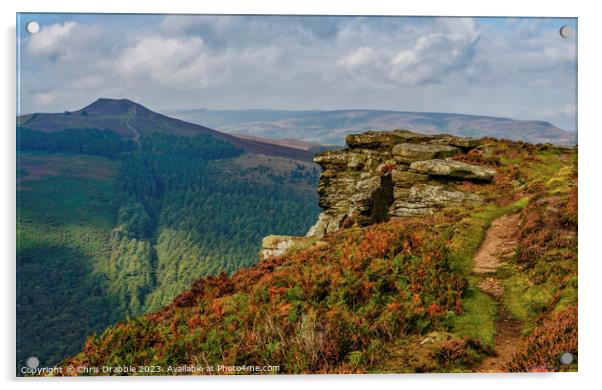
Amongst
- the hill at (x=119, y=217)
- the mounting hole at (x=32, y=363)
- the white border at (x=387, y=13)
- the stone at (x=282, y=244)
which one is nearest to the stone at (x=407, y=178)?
the stone at (x=282, y=244)

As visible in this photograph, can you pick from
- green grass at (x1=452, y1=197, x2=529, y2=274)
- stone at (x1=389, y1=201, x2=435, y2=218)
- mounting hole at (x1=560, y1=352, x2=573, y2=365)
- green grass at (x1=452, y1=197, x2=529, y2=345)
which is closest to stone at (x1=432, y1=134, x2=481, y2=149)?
stone at (x1=389, y1=201, x2=435, y2=218)

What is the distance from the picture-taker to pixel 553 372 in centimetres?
1151

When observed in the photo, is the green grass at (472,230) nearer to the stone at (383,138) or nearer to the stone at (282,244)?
the stone at (282,244)

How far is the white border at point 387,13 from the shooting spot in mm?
12023

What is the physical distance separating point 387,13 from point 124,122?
63.0 ft

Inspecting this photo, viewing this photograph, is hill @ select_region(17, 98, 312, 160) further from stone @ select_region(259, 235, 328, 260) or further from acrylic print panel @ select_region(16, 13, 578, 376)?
stone @ select_region(259, 235, 328, 260)

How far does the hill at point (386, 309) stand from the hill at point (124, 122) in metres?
7.20

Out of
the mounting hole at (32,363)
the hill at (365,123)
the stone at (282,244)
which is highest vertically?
the hill at (365,123)

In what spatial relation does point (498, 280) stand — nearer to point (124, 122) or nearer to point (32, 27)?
point (32, 27)

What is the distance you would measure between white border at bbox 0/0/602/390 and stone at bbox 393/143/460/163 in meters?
7.68

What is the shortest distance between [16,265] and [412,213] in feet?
39.4

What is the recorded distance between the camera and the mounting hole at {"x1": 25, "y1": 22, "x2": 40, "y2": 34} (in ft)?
42.4

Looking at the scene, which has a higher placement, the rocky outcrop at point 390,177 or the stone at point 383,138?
the stone at point 383,138

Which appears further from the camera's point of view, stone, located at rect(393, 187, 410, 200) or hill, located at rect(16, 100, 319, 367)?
stone, located at rect(393, 187, 410, 200)
